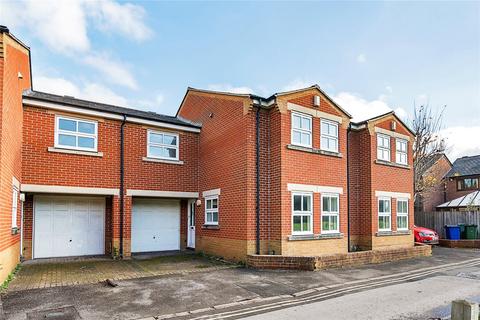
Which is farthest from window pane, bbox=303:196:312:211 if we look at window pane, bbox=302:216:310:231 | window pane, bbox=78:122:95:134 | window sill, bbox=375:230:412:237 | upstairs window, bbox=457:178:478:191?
upstairs window, bbox=457:178:478:191

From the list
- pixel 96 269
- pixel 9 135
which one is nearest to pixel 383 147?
pixel 96 269

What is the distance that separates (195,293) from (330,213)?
22.7ft

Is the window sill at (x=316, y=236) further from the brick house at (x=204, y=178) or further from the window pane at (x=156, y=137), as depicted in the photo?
the window pane at (x=156, y=137)

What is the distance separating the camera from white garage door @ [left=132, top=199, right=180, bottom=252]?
47.9 feet

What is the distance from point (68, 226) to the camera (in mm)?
13203

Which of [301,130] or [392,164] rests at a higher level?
Answer: [301,130]

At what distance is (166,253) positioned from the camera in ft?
47.2

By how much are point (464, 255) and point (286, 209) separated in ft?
32.0

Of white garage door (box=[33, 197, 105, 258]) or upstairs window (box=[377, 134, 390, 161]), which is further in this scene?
upstairs window (box=[377, 134, 390, 161])

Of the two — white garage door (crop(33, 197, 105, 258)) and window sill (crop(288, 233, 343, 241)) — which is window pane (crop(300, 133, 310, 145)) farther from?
white garage door (crop(33, 197, 105, 258))

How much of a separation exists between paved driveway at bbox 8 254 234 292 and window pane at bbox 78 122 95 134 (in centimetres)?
461

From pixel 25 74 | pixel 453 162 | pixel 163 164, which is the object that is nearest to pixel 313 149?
pixel 163 164

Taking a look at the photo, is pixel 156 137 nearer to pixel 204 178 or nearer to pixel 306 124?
pixel 204 178

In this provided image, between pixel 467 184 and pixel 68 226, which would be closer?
pixel 68 226
